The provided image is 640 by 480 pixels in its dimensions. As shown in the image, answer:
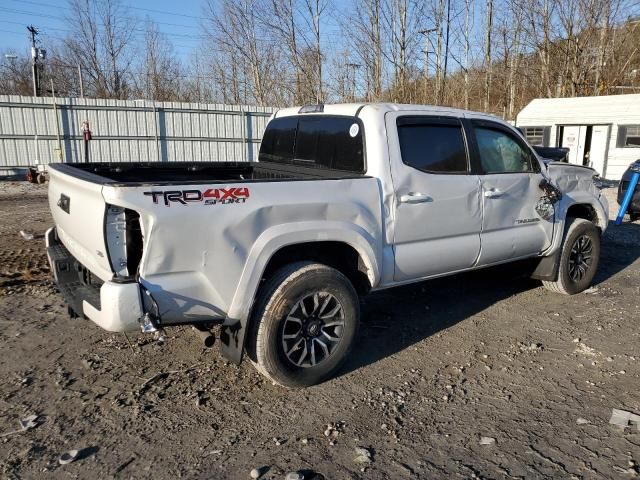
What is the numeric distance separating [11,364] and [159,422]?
1.49 metres

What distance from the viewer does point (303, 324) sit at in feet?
12.1

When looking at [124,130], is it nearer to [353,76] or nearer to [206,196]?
[353,76]

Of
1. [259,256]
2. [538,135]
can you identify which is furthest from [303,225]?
[538,135]

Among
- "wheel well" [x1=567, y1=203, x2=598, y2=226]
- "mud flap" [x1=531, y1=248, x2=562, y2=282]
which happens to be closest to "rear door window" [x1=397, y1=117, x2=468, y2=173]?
"mud flap" [x1=531, y1=248, x2=562, y2=282]

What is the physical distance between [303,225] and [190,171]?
6.71ft

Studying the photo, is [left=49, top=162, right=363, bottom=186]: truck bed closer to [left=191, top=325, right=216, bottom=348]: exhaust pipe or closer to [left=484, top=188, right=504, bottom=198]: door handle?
[left=191, top=325, right=216, bottom=348]: exhaust pipe

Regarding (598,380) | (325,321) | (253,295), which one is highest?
Result: (253,295)

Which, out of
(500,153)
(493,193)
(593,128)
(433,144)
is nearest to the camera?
(433,144)

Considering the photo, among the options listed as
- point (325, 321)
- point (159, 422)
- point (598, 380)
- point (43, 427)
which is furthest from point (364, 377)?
point (43, 427)

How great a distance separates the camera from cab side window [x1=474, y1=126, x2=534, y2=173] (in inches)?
190

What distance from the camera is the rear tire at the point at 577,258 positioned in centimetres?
572

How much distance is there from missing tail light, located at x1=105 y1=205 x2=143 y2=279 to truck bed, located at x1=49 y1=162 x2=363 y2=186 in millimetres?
969

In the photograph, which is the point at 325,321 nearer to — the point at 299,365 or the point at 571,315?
the point at 299,365

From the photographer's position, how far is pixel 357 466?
2.90 meters
